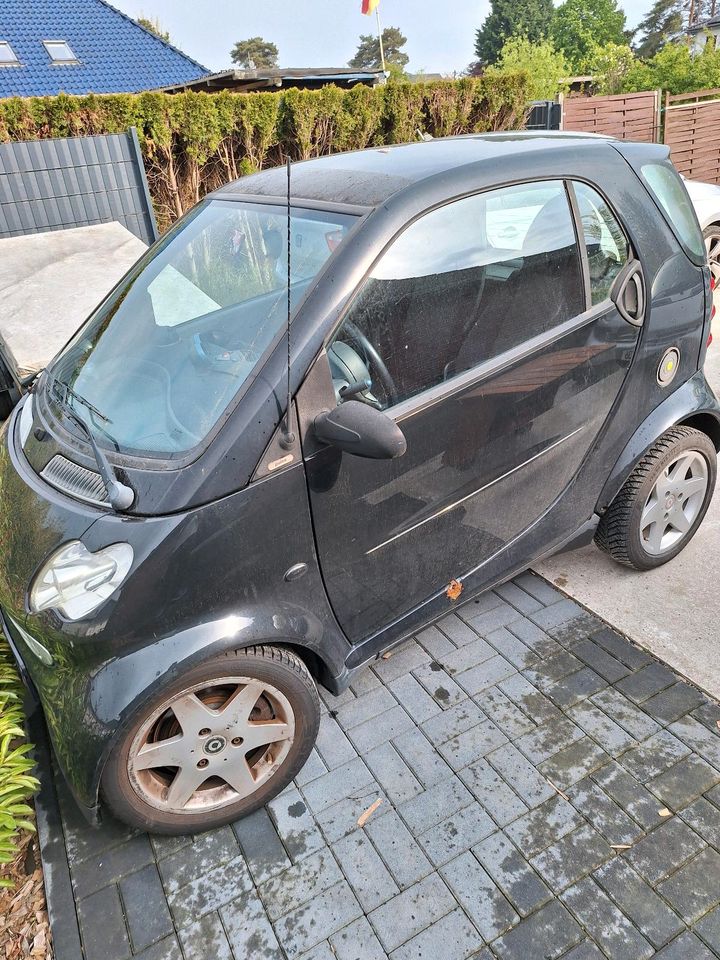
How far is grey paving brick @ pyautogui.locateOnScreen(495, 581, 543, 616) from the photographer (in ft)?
9.65

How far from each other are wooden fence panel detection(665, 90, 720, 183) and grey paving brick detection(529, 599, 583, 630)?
9.62 metres

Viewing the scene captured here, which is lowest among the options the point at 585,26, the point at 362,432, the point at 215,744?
the point at 215,744


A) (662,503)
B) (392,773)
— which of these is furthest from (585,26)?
(392,773)

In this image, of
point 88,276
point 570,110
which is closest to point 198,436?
point 88,276

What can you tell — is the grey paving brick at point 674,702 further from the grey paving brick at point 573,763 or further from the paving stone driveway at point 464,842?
the grey paving brick at point 573,763

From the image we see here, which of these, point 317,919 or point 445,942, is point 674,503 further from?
point 317,919

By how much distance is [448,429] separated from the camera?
6.98 feet

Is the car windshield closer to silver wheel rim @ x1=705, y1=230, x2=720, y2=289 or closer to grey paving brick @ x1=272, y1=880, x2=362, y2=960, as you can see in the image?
grey paving brick @ x1=272, y1=880, x2=362, y2=960

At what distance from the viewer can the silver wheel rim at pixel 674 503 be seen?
2896 mm

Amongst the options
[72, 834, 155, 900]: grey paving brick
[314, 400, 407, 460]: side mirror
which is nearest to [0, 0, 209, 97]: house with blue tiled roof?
[314, 400, 407, 460]: side mirror

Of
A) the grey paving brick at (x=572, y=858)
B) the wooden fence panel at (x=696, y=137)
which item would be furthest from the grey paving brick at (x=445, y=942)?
the wooden fence panel at (x=696, y=137)

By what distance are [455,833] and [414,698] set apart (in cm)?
55

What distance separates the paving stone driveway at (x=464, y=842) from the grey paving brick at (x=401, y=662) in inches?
1.2

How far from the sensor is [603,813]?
6.81ft
